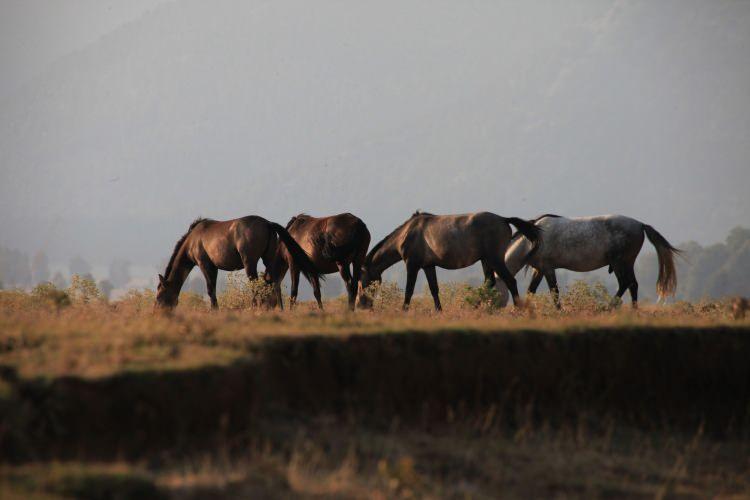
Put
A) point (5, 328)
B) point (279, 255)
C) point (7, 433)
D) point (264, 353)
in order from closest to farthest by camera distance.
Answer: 1. point (7, 433)
2. point (264, 353)
3. point (5, 328)
4. point (279, 255)

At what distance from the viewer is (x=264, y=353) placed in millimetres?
11062

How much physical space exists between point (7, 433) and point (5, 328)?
150 inches

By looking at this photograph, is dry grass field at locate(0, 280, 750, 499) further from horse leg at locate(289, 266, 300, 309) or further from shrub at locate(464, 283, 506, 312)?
shrub at locate(464, 283, 506, 312)

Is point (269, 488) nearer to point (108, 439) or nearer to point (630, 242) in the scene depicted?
point (108, 439)

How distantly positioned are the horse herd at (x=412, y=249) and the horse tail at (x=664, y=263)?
0.03 meters

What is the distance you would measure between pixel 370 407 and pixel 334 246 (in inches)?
426

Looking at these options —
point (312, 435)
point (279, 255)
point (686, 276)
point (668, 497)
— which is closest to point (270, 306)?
point (279, 255)

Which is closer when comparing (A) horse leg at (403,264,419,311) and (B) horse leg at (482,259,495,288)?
(A) horse leg at (403,264,419,311)

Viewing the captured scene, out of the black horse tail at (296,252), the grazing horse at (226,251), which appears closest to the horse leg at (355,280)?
the grazing horse at (226,251)

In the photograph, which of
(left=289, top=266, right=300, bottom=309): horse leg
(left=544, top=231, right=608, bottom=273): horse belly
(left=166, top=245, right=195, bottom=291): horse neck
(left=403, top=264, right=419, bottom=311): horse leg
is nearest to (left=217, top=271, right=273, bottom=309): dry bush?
(left=289, top=266, right=300, bottom=309): horse leg

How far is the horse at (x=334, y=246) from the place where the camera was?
21.9 metres

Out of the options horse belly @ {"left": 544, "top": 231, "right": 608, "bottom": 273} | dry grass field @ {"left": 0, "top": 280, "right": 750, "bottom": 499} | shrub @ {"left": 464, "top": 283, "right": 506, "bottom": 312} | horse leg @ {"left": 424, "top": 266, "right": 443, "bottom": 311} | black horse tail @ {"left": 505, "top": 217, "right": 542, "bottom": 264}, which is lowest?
dry grass field @ {"left": 0, "top": 280, "right": 750, "bottom": 499}

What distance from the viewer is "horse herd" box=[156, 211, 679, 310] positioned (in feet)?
68.8

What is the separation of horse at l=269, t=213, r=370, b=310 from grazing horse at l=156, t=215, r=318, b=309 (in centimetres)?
59
